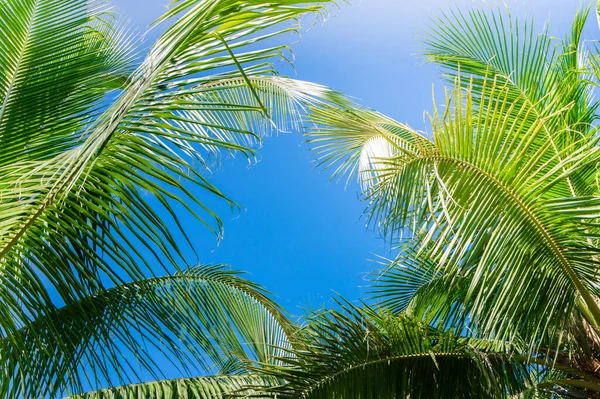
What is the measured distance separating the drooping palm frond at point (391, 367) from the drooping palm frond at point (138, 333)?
0.71 ft

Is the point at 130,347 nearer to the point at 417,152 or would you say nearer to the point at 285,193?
the point at 417,152

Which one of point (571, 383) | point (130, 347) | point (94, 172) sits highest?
point (94, 172)

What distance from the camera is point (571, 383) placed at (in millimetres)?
3643

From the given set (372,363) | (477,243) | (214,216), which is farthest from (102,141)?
(372,363)

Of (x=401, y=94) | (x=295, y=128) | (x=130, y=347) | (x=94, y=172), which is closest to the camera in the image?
(x=94, y=172)

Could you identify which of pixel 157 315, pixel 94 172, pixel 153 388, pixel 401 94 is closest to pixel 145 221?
pixel 94 172

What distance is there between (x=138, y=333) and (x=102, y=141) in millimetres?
1437

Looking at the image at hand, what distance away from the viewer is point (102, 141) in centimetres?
164

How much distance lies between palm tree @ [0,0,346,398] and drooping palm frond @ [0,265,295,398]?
14 mm

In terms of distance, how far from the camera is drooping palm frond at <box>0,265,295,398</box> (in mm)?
2502

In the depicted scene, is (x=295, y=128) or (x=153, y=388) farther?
(x=295, y=128)

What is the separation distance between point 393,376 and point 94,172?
209cm

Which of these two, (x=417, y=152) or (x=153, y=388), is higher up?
(x=417, y=152)

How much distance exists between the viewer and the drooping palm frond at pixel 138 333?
2.50 meters
